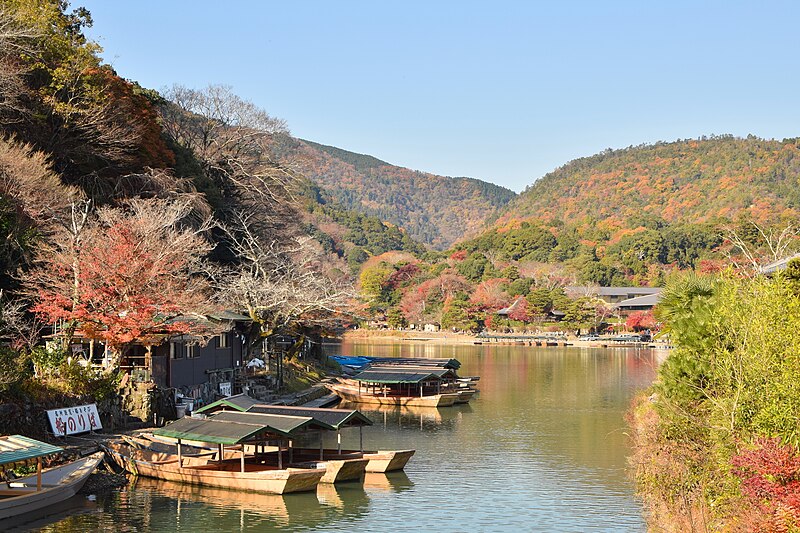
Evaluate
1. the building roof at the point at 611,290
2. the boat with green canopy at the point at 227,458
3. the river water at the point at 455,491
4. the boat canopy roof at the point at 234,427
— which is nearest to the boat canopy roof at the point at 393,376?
the river water at the point at 455,491

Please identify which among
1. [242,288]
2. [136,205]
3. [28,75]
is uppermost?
[28,75]

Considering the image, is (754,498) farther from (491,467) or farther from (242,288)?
(242,288)

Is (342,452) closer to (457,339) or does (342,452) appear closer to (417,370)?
(417,370)

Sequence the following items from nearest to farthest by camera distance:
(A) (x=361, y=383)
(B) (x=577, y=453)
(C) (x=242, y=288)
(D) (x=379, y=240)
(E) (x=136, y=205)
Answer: (B) (x=577, y=453), (E) (x=136, y=205), (C) (x=242, y=288), (A) (x=361, y=383), (D) (x=379, y=240)

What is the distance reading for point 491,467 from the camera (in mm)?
31344

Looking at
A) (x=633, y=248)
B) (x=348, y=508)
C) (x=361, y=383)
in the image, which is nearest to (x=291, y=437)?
(x=348, y=508)

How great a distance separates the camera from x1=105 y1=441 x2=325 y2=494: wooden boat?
25297 mm

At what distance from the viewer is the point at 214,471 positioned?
1028 inches

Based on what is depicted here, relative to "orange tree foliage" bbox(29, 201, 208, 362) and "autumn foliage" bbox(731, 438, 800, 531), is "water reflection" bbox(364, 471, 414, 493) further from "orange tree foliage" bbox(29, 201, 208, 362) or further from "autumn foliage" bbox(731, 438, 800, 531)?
"autumn foliage" bbox(731, 438, 800, 531)

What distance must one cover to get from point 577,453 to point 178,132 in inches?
1414

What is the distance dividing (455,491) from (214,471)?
7432mm

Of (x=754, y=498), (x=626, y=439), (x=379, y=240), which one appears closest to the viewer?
(x=754, y=498)

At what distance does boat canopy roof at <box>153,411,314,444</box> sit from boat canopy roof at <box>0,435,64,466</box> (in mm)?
4462

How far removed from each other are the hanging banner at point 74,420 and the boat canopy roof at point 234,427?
10.4 feet
